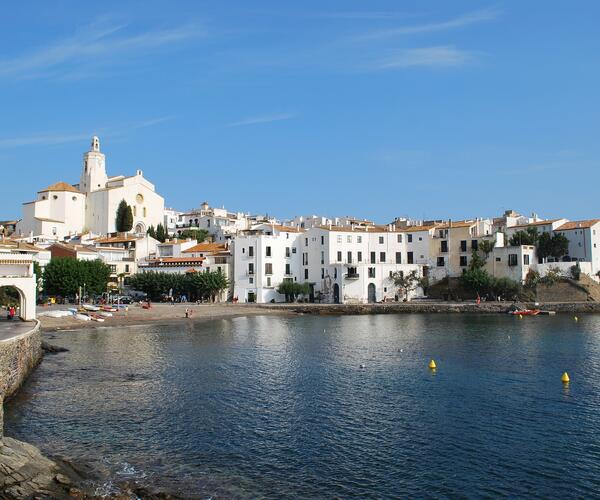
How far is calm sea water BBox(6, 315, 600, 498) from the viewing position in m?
17.6

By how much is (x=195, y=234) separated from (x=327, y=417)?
3768 inches

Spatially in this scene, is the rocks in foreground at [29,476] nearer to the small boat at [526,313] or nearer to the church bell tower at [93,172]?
the small boat at [526,313]

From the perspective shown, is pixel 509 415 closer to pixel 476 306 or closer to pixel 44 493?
pixel 44 493

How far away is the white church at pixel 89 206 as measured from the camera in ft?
383

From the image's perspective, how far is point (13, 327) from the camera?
3678 centimetres

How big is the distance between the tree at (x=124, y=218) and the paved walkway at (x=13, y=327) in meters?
74.3

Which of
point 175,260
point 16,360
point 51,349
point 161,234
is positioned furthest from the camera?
point 161,234

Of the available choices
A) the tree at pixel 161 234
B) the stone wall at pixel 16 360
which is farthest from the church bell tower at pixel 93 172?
the stone wall at pixel 16 360

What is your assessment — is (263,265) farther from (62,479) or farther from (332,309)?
(62,479)

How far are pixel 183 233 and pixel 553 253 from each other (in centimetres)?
6898

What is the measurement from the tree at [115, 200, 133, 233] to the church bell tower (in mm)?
10417

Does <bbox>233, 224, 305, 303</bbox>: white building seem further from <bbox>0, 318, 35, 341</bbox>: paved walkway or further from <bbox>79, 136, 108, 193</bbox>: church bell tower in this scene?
<bbox>79, 136, 108, 193</bbox>: church bell tower

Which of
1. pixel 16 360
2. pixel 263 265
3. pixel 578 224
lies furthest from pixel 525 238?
pixel 16 360

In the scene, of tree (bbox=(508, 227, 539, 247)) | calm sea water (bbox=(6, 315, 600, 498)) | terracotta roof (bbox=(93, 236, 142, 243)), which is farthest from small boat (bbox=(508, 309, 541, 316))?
terracotta roof (bbox=(93, 236, 142, 243))
